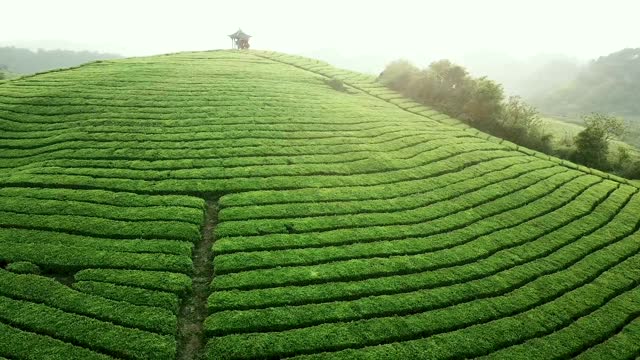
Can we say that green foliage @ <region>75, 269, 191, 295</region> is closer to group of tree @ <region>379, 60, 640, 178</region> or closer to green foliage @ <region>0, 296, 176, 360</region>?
green foliage @ <region>0, 296, 176, 360</region>

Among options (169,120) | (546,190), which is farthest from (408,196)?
(169,120)

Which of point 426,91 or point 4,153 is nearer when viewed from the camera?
point 4,153

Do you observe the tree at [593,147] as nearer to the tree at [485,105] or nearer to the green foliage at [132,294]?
the tree at [485,105]

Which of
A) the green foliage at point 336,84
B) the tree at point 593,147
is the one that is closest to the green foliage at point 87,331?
the tree at point 593,147

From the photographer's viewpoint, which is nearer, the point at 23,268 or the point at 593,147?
the point at 23,268

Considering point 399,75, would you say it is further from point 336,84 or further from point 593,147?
point 593,147

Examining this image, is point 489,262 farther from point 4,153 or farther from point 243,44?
point 243,44

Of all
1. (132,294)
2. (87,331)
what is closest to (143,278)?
(132,294)
